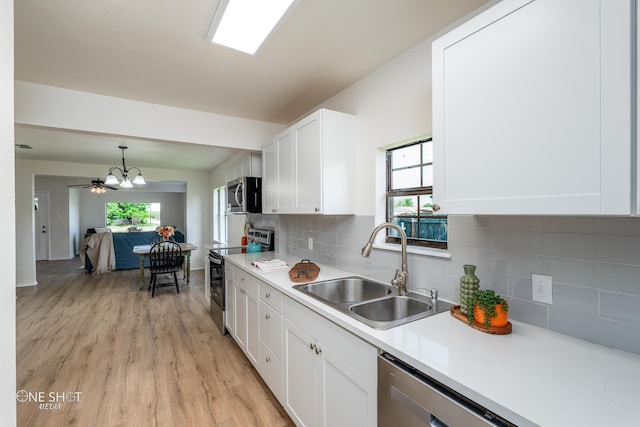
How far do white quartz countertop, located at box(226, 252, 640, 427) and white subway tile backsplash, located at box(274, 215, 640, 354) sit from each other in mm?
77

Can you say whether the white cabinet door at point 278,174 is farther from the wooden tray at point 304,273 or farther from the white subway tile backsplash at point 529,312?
the white subway tile backsplash at point 529,312

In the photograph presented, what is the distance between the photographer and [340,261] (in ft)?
7.87

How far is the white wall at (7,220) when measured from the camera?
1.00 metres

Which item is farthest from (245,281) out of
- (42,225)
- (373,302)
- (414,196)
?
(42,225)

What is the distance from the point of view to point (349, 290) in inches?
79.9

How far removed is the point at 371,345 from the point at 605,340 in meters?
0.84

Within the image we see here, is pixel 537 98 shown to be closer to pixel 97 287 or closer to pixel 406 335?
pixel 406 335

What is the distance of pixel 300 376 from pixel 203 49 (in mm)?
2046

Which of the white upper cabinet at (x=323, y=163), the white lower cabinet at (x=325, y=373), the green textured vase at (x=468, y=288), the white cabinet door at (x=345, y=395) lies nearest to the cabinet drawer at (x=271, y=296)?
the white lower cabinet at (x=325, y=373)

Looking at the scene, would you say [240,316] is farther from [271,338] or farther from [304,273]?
[304,273]

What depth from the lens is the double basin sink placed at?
135cm

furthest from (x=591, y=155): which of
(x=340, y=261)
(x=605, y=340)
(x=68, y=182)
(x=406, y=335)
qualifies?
(x=68, y=182)

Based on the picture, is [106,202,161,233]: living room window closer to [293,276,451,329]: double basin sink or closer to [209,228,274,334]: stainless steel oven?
[209,228,274,334]: stainless steel oven

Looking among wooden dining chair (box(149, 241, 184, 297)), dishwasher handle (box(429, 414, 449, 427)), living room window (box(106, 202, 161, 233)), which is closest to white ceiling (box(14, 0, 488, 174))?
dishwasher handle (box(429, 414, 449, 427))
